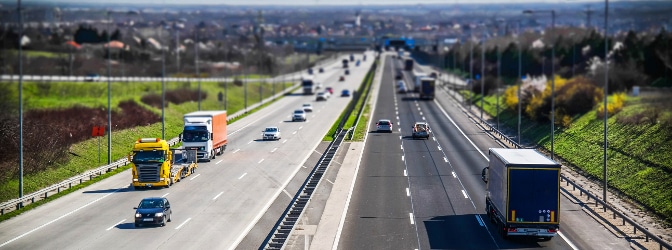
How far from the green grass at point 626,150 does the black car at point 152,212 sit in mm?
21762

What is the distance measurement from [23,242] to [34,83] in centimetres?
9479

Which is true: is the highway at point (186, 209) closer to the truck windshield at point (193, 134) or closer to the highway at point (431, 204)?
the truck windshield at point (193, 134)

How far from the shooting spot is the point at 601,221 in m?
40.2

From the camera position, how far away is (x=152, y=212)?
129ft

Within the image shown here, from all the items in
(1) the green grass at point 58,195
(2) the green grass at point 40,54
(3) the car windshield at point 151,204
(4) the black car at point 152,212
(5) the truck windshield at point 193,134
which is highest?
(2) the green grass at point 40,54

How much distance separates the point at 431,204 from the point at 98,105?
71.2 metres

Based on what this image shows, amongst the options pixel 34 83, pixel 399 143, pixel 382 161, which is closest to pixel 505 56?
pixel 34 83

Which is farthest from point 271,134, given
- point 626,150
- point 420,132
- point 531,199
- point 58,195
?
point 531,199

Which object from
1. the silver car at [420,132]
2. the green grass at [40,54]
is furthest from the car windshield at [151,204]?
the green grass at [40,54]

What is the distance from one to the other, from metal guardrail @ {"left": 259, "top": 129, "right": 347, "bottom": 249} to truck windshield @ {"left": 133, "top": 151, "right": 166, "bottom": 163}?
8.25 m

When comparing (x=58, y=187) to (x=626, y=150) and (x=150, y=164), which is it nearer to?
(x=150, y=164)

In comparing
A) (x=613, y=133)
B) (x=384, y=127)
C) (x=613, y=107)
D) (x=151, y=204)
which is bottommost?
(x=384, y=127)

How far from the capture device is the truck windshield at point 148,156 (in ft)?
167

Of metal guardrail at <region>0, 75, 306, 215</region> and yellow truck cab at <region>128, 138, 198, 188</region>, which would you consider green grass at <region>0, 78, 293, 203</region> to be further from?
yellow truck cab at <region>128, 138, 198, 188</region>
